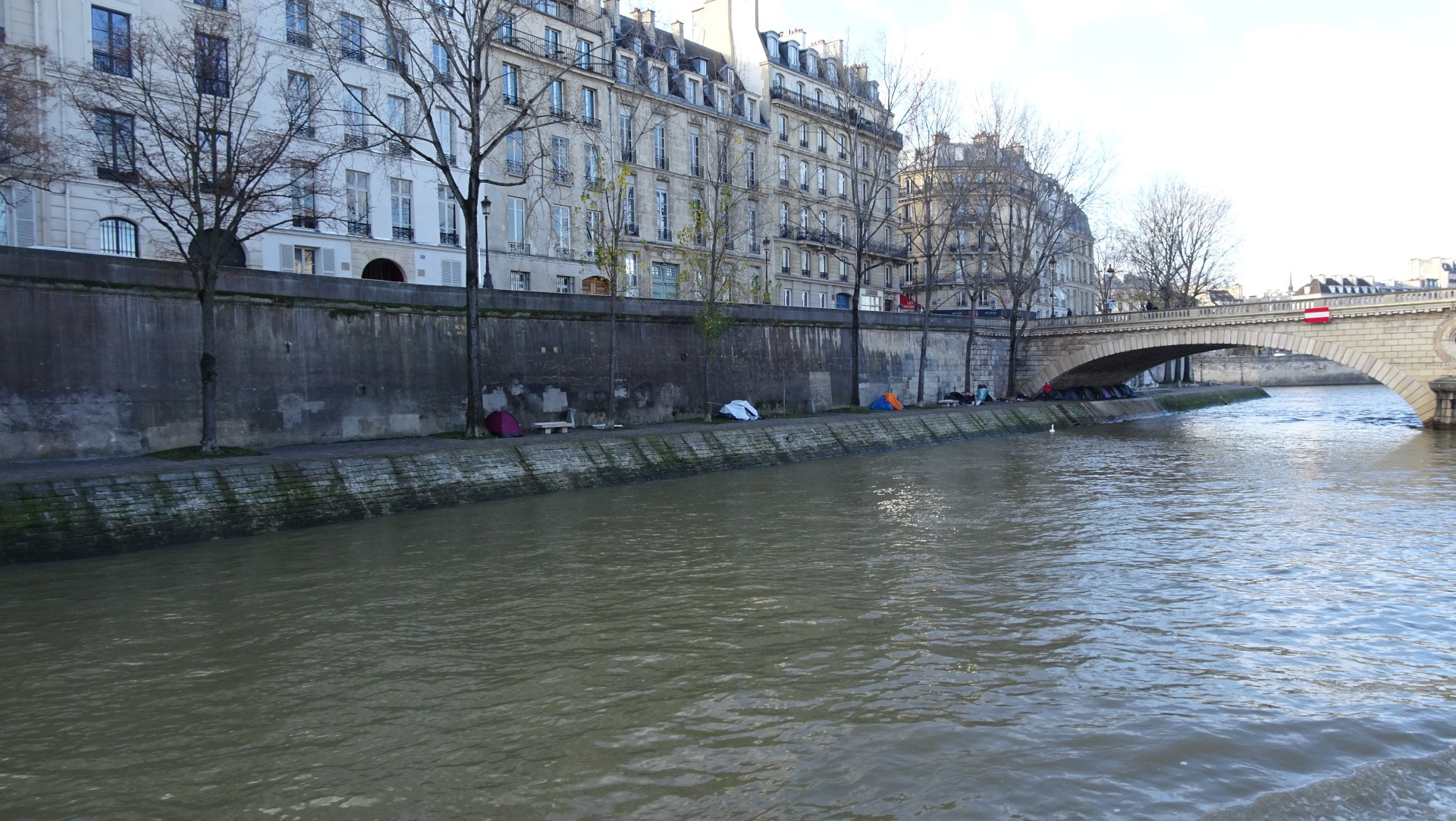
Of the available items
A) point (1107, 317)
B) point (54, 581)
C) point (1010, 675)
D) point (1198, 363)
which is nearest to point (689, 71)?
point (1107, 317)

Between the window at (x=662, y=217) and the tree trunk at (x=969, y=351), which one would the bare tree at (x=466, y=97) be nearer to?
the window at (x=662, y=217)

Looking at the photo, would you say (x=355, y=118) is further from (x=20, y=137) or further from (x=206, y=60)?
(x=20, y=137)

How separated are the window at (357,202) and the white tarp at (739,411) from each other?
41.9 feet

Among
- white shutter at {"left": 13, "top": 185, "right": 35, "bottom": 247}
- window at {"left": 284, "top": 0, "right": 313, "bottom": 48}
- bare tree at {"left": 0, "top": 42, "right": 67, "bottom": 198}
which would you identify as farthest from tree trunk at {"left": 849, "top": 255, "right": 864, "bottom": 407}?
bare tree at {"left": 0, "top": 42, "right": 67, "bottom": 198}

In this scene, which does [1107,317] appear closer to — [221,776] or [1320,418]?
[1320,418]

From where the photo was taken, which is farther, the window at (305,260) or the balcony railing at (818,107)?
the balcony railing at (818,107)

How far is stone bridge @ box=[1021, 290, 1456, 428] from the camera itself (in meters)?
36.6

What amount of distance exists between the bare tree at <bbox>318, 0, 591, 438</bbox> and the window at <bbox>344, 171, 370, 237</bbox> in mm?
1121

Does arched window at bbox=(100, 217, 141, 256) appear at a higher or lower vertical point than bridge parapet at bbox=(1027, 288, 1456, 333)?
higher

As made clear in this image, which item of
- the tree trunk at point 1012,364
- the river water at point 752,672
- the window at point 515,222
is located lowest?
the river water at point 752,672

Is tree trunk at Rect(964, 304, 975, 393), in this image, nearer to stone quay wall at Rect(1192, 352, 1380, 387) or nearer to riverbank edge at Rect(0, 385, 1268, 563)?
riverbank edge at Rect(0, 385, 1268, 563)

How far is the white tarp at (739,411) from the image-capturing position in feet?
108

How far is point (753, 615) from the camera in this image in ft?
34.9

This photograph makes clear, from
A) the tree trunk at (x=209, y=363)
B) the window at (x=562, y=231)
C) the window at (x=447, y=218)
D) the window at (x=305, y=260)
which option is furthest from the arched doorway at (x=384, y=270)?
the tree trunk at (x=209, y=363)
